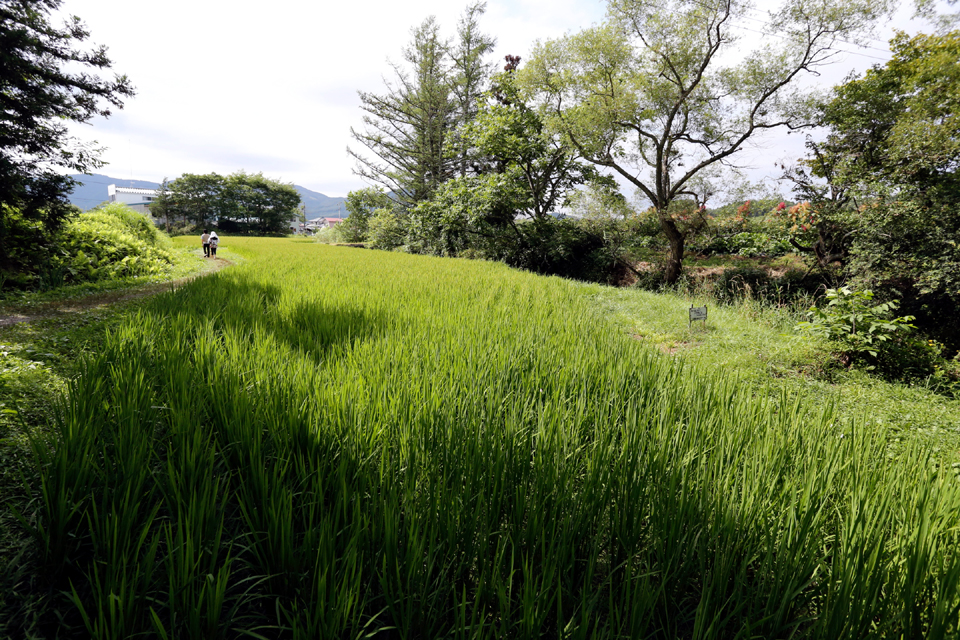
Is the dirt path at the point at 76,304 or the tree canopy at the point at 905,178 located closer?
the dirt path at the point at 76,304

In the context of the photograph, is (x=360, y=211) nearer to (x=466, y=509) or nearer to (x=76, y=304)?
(x=76, y=304)

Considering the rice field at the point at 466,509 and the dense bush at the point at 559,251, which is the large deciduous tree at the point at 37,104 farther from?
the dense bush at the point at 559,251

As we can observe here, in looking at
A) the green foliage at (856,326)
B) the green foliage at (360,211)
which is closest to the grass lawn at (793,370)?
the green foliage at (856,326)

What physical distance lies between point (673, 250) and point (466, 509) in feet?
47.0

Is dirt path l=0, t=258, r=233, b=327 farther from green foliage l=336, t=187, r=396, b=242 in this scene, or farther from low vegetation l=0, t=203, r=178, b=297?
green foliage l=336, t=187, r=396, b=242

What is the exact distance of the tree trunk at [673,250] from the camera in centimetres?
1306

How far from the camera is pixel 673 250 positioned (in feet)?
44.1

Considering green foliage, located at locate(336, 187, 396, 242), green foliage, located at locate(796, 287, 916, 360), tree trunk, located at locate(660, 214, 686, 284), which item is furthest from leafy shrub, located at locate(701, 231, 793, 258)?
green foliage, located at locate(336, 187, 396, 242)

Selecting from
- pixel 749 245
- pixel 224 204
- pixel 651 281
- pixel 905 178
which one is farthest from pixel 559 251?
pixel 224 204

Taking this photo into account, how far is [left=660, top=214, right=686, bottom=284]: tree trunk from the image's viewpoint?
42.9 ft

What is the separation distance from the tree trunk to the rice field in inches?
481

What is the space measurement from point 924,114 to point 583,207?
1084 centimetres

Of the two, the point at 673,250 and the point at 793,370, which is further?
the point at 673,250

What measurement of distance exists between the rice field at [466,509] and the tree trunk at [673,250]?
1223cm
